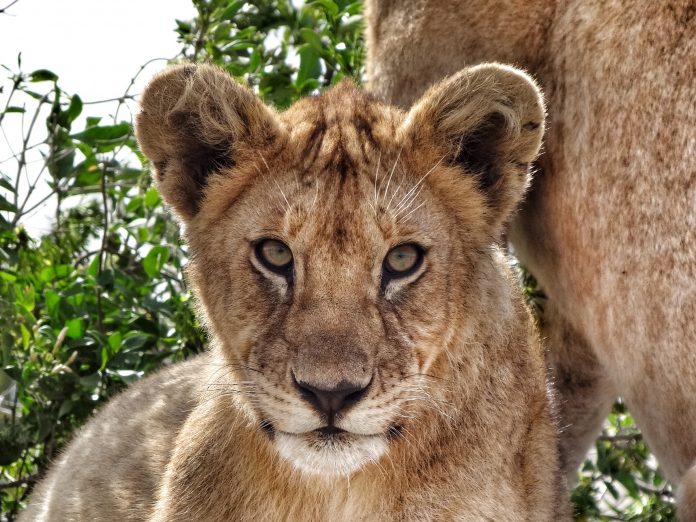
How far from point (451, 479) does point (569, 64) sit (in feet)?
5.03

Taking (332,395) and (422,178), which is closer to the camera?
(332,395)

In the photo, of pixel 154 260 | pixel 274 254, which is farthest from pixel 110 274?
pixel 274 254

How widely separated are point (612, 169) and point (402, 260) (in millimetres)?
1009

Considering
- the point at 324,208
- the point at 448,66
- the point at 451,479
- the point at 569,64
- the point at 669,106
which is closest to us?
the point at 324,208

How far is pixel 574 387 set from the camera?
15.6 ft

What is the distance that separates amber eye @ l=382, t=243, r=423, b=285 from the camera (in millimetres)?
3217

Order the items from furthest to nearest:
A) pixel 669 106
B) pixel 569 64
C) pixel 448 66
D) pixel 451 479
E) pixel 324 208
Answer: pixel 448 66 → pixel 569 64 → pixel 669 106 → pixel 451 479 → pixel 324 208

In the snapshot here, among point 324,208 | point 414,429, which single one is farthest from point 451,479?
point 324,208

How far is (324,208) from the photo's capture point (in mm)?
3219

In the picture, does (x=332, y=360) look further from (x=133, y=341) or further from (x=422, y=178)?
(x=133, y=341)

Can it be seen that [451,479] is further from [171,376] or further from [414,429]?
[171,376]

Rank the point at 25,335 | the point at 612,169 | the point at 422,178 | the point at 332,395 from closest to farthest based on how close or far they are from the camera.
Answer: the point at 332,395 < the point at 422,178 < the point at 612,169 < the point at 25,335

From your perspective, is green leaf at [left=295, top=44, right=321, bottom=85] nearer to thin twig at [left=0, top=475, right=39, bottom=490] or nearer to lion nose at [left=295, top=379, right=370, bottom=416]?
thin twig at [left=0, top=475, right=39, bottom=490]

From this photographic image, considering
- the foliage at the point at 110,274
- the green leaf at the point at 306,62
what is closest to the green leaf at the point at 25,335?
the foliage at the point at 110,274
